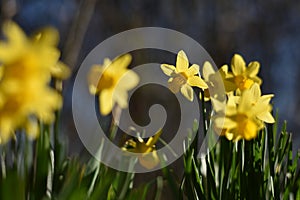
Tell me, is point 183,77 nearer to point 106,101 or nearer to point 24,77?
point 106,101

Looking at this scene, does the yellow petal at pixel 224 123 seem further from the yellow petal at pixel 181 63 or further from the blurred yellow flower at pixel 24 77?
the blurred yellow flower at pixel 24 77

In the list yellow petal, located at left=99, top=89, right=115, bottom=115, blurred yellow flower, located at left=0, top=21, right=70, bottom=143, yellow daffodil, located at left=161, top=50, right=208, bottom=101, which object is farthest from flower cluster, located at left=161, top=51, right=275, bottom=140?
blurred yellow flower, located at left=0, top=21, right=70, bottom=143

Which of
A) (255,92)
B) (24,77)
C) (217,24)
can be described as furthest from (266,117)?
(217,24)

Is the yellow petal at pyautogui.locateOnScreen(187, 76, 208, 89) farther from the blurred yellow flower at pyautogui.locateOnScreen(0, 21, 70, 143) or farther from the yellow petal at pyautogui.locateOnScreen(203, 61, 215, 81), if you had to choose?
the blurred yellow flower at pyautogui.locateOnScreen(0, 21, 70, 143)

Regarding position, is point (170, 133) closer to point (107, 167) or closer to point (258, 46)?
point (258, 46)

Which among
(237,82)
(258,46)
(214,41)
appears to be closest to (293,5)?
(258,46)

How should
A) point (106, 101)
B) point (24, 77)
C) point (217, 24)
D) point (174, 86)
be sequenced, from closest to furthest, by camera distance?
point (24, 77), point (106, 101), point (174, 86), point (217, 24)
